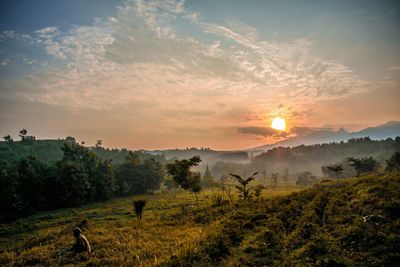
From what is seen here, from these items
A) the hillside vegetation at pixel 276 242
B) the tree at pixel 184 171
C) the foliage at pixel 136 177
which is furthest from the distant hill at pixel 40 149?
the hillside vegetation at pixel 276 242

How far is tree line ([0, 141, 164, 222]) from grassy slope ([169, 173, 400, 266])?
53.9m

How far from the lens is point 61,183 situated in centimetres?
6362

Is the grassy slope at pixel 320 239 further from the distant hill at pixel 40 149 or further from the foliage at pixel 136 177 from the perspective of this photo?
the distant hill at pixel 40 149

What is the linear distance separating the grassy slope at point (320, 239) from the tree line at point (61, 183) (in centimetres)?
5387

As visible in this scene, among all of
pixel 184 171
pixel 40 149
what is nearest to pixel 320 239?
pixel 184 171

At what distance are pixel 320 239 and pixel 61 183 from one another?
66.5 m

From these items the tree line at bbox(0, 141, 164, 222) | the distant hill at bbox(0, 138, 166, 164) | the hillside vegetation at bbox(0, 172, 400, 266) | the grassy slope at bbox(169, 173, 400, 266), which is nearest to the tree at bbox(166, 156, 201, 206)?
the hillside vegetation at bbox(0, 172, 400, 266)

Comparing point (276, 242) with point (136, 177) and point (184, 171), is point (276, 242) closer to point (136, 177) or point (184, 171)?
point (184, 171)

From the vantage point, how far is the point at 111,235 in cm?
1836

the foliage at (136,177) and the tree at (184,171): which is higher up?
the tree at (184,171)

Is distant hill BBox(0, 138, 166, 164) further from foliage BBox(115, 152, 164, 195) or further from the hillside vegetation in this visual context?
the hillside vegetation

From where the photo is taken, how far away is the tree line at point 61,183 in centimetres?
5319

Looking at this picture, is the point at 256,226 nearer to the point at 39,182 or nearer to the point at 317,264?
the point at 317,264

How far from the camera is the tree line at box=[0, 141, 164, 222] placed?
174 feet
